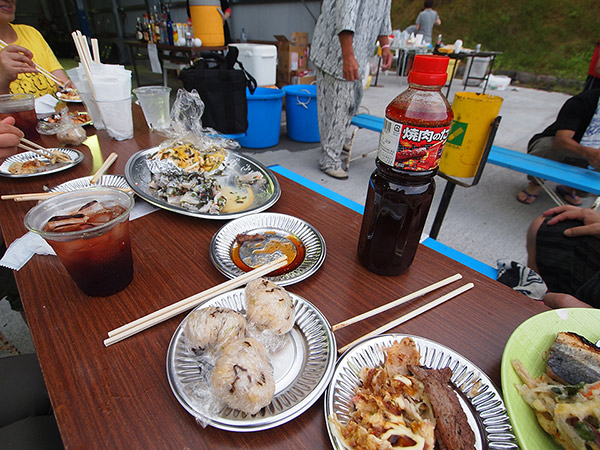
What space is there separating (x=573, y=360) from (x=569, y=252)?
51.0 inches

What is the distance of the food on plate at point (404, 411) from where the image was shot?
0.61 metres

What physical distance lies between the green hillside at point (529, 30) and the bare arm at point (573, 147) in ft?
45.7

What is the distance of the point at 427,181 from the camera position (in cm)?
101

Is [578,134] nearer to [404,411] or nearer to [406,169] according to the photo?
[406,169]

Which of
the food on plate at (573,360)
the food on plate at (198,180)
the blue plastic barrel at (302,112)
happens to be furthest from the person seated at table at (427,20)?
the food on plate at (573,360)

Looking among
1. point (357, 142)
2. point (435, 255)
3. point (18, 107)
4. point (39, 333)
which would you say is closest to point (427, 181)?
point (435, 255)

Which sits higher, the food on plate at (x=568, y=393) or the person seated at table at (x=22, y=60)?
the person seated at table at (x=22, y=60)

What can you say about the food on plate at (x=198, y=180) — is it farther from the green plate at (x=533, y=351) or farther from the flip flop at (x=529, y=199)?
the flip flop at (x=529, y=199)

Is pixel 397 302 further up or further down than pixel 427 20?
further down

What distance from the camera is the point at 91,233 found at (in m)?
0.85

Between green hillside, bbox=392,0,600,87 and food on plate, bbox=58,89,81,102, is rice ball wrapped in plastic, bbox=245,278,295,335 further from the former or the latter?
green hillside, bbox=392,0,600,87

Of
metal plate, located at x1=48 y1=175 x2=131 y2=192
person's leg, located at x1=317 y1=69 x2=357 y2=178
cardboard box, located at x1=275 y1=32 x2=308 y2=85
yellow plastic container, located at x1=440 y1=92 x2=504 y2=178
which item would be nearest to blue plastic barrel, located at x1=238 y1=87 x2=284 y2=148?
person's leg, located at x1=317 y1=69 x2=357 y2=178

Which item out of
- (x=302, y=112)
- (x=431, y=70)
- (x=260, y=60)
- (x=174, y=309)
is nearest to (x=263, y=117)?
(x=302, y=112)

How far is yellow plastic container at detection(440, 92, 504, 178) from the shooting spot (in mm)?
2055
